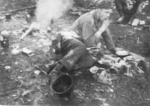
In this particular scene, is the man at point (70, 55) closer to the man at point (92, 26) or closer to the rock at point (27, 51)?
the man at point (92, 26)

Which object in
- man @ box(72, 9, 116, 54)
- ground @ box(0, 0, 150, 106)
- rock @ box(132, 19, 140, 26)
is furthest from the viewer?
rock @ box(132, 19, 140, 26)

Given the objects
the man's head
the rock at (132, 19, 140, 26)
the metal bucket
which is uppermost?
the man's head

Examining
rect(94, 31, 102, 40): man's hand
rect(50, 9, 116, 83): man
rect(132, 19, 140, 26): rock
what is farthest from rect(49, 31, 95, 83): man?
rect(132, 19, 140, 26): rock

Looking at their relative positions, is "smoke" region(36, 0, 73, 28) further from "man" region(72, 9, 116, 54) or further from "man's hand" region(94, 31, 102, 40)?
Result: "man's hand" region(94, 31, 102, 40)

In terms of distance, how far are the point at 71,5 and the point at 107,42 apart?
398 centimetres

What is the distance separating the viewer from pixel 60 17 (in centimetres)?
752

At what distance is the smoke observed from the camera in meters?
6.90

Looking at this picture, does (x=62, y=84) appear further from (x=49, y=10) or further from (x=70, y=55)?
(x=49, y=10)

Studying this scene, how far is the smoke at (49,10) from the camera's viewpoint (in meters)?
6.90

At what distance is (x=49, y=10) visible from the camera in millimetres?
7379

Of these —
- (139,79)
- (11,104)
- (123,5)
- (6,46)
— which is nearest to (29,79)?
(11,104)

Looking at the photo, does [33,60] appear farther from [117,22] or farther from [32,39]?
[117,22]

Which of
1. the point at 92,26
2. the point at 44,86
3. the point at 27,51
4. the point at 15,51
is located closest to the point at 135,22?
the point at 92,26

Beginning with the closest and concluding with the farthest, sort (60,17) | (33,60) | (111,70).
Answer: (111,70), (33,60), (60,17)
